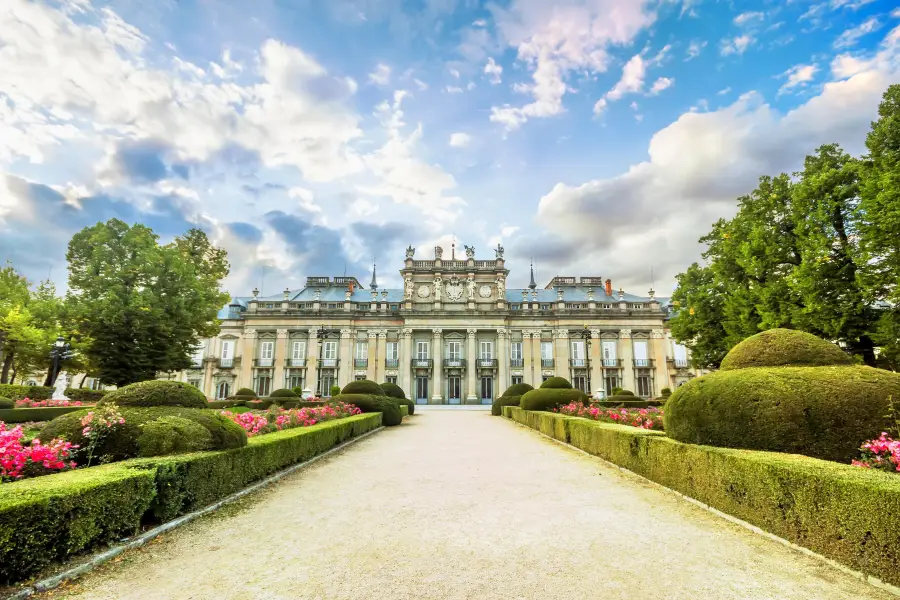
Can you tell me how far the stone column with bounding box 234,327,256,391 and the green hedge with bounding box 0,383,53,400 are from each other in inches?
733

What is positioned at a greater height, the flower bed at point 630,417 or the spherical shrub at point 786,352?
the spherical shrub at point 786,352

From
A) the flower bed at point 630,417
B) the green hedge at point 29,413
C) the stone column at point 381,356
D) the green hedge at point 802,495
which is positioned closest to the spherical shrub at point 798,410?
the green hedge at point 802,495

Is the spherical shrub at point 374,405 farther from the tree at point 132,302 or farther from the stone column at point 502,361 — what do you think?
the stone column at point 502,361

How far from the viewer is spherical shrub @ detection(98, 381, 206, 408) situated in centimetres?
740

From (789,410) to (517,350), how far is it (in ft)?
120

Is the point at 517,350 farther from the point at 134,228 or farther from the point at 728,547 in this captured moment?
the point at 728,547

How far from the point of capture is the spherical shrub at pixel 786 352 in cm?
785

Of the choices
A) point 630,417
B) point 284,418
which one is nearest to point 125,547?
point 284,418

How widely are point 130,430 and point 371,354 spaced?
36.6 m

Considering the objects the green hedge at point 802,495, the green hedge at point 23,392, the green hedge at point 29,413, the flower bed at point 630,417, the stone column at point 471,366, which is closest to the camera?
the green hedge at point 802,495

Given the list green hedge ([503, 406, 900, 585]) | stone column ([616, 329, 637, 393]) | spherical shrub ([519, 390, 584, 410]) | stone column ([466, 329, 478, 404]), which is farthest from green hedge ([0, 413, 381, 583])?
stone column ([616, 329, 637, 393])

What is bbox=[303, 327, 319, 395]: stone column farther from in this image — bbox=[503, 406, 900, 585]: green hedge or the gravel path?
bbox=[503, 406, 900, 585]: green hedge

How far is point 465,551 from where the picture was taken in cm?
444

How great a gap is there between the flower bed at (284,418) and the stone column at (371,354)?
78.4ft
